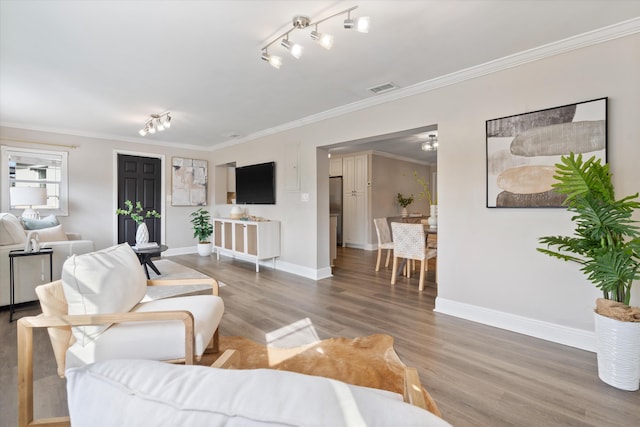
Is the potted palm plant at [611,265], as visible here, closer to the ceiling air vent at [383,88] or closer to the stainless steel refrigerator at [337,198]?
the ceiling air vent at [383,88]

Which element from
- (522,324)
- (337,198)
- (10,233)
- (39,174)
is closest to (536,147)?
(522,324)

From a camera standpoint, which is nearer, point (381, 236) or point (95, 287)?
point (95, 287)

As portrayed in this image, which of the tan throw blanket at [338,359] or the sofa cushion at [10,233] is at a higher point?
the sofa cushion at [10,233]

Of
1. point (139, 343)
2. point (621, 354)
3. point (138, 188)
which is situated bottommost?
point (621, 354)

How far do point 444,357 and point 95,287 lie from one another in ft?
7.66

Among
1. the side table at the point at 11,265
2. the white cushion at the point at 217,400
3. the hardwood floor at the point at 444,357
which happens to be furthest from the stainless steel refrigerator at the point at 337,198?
the white cushion at the point at 217,400

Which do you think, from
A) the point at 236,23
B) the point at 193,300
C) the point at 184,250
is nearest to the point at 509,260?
the point at 193,300

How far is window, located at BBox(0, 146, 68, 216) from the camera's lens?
4.87m

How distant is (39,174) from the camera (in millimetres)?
5160

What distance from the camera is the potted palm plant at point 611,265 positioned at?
6.08 feet

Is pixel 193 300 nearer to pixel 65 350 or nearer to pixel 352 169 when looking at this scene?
pixel 65 350

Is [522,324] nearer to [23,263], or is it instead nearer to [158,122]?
[23,263]

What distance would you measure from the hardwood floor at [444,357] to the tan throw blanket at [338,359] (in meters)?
0.14

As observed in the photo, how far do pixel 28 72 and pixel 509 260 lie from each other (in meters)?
5.05
